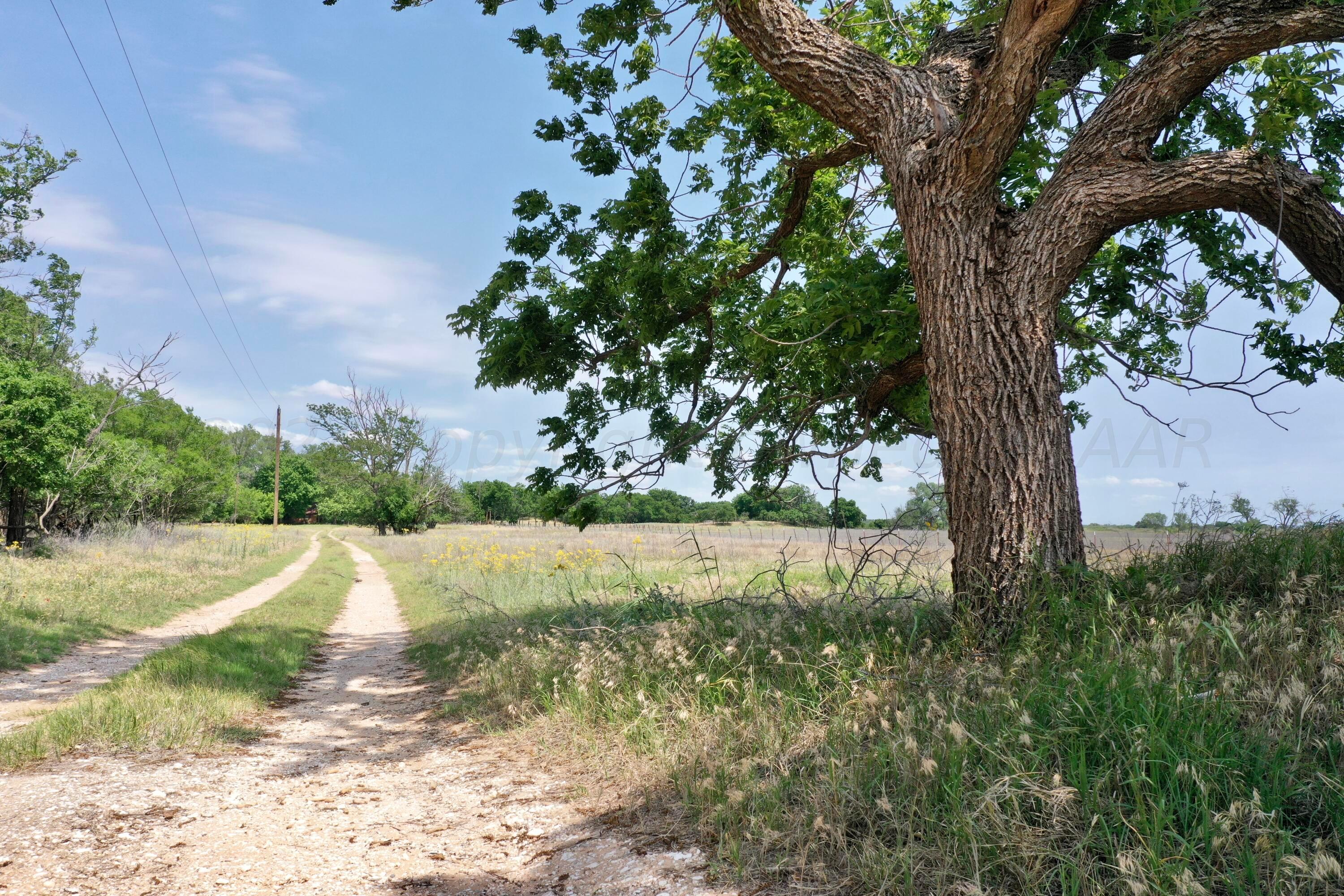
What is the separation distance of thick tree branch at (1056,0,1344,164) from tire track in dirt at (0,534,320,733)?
399 inches

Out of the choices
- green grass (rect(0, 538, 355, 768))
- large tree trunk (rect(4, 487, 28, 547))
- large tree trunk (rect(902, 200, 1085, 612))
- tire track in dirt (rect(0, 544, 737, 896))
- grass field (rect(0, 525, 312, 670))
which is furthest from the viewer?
large tree trunk (rect(4, 487, 28, 547))

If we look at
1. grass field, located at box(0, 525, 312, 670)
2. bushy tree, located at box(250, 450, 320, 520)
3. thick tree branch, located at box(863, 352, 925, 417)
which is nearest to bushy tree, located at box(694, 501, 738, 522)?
grass field, located at box(0, 525, 312, 670)

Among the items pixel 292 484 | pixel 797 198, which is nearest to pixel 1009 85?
pixel 797 198

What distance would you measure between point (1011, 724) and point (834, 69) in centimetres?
519

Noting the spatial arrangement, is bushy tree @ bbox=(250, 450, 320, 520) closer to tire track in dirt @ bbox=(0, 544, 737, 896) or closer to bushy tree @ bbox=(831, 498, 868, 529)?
bushy tree @ bbox=(831, 498, 868, 529)

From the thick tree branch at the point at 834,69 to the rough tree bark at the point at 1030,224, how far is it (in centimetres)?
18

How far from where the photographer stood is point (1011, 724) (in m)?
3.41

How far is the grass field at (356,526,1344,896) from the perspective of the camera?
2.75 meters

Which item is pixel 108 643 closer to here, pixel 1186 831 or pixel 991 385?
pixel 991 385

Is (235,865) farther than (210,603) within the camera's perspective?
No

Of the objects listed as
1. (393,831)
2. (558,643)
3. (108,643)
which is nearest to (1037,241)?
(558,643)

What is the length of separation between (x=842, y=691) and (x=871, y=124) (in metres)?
4.57

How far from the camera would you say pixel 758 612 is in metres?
6.41

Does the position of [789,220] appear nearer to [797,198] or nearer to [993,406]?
[797,198]
